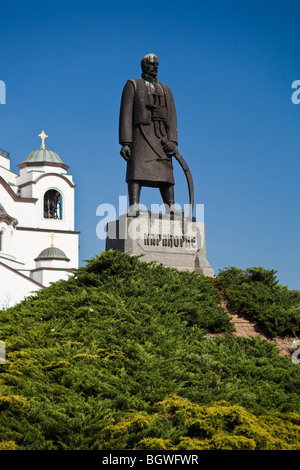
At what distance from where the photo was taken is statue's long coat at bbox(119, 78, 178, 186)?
43.7ft

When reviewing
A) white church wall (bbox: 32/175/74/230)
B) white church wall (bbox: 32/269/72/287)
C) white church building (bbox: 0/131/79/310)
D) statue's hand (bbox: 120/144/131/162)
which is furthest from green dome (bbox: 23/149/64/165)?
statue's hand (bbox: 120/144/131/162)

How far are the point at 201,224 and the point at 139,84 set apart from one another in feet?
9.21

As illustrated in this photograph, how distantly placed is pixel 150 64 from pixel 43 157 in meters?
37.7

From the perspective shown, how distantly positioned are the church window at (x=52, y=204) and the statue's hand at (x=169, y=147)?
121 feet

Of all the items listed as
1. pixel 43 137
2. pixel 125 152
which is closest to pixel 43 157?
pixel 43 137

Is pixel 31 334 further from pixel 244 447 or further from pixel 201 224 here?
pixel 201 224

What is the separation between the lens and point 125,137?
13297 mm

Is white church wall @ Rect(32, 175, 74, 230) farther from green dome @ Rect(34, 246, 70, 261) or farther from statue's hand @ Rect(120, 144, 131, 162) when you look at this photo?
statue's hand @ Rect(120, 144, 131, 162)

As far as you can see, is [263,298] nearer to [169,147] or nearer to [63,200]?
[169,147]

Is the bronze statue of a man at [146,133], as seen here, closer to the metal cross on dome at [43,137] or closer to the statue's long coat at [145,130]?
the statue's long coat at [145,130]

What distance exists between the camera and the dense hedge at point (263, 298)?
10820mm

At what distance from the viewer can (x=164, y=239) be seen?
513 inches

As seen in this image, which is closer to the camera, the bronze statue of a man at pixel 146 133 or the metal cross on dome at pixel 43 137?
the bronze statue of a man at pixel 146 133

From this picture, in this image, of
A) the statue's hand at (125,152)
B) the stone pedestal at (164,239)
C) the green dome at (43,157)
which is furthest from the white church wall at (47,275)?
the statue's hand at (125,152)
